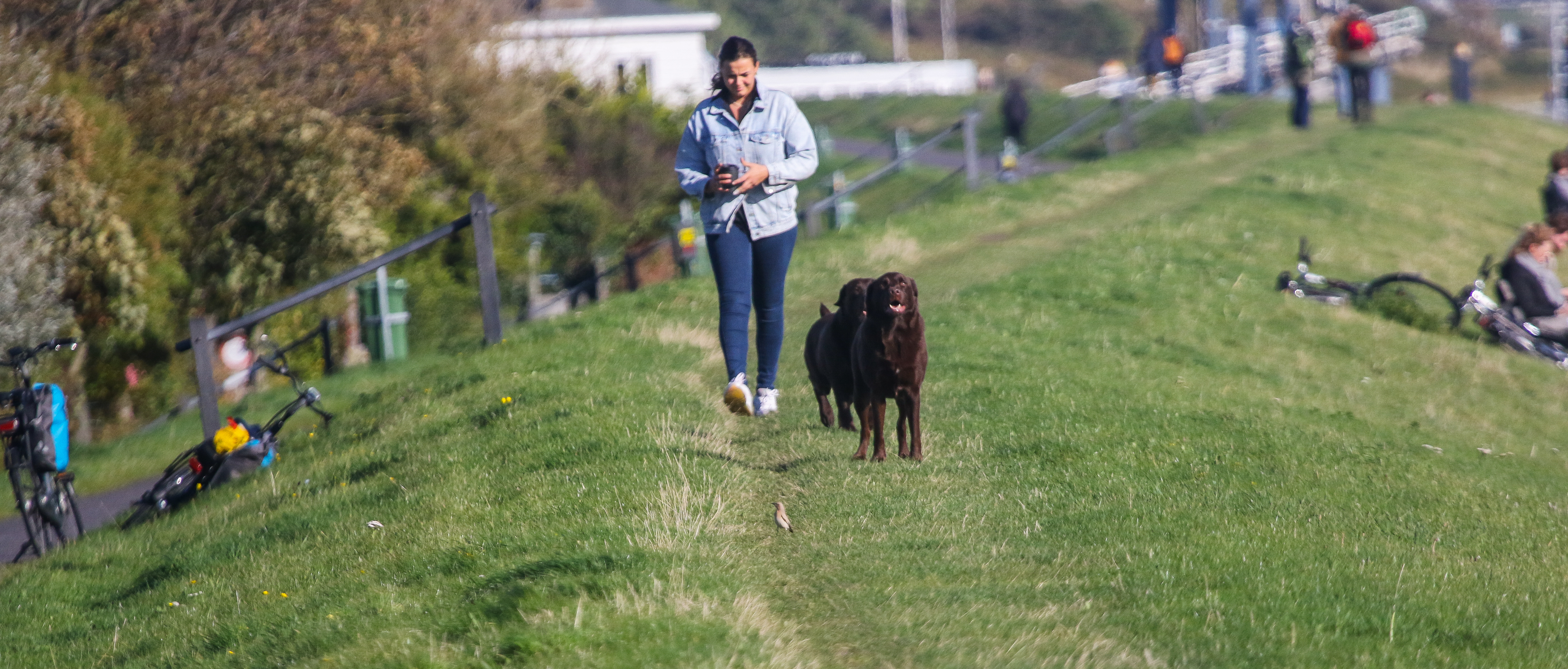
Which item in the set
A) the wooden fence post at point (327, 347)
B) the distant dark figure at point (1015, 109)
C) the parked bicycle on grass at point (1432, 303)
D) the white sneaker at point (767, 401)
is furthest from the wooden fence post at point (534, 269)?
the white sneaker at point (767, 401)

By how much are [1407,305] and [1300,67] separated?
45.2ft

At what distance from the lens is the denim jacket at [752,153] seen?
7.70 meters

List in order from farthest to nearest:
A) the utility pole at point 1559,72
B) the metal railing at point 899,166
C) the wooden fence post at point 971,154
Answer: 1. the utility pole at point 1559,72
2. the wooden fence post at point 971,154
3. the metal railing at point 899,166

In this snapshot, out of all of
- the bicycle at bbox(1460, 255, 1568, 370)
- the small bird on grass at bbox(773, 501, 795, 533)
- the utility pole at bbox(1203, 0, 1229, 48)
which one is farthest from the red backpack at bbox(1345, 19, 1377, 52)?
the small bird on grass at bbox(773, 501, 795, 533)

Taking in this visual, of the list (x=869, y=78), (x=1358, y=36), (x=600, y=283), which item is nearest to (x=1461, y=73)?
(x=1358, y=36)

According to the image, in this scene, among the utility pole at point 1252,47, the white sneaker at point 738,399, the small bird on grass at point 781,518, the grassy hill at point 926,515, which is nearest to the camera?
the grassy hill at point 926,515

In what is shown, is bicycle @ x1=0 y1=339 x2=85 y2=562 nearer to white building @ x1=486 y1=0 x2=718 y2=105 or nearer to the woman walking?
the woman walking

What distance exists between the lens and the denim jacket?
7.70 m

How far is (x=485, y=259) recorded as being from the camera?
36.7ft

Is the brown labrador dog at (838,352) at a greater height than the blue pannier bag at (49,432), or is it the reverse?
the brown labrador dog at (838,352)

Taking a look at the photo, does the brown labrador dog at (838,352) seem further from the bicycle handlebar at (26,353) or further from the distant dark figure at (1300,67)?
the distant dark figure at (1300,67)

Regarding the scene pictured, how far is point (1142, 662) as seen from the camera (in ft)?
15.4

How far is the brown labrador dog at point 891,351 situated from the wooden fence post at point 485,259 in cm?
494

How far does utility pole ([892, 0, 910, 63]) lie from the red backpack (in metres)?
45.1
